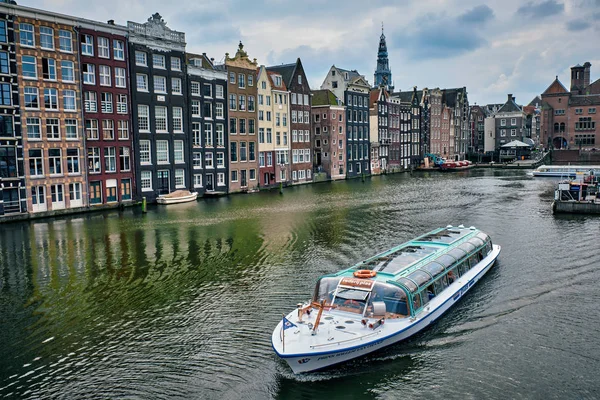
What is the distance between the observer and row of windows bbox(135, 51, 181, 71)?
212 feet

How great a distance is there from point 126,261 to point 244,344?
54.9 ft

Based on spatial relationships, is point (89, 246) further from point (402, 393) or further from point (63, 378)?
point (402, 393)

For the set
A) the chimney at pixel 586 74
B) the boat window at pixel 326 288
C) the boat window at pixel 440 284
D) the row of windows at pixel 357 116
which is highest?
the chimney at pixel 586 74

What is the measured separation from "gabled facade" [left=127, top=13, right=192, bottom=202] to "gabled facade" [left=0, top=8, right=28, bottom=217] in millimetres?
14235

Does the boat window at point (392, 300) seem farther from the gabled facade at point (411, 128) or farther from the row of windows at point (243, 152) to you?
the gabled facade at point (411, 128)

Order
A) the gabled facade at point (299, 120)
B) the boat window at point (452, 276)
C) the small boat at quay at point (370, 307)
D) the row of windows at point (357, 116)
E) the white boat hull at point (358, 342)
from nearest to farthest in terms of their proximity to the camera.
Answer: the white boat hull at point (358, 342)
the small boat at quay at point (370, 307)
the boat window at point (452, 276)
the gabled facade at point (299, 120)
the row of windows at point (357, 116)

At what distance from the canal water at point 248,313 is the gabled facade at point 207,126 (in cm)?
2417

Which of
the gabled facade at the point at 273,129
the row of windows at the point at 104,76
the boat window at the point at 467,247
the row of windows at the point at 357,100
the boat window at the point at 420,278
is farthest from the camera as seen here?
the row of windows at the point at 357,100

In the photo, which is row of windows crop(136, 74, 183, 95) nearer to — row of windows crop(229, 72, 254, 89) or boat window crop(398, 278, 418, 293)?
row of windows crop(229, 72, 254, 89)

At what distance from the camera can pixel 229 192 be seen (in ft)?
253

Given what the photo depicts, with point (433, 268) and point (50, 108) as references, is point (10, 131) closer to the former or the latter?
point (50, 108)

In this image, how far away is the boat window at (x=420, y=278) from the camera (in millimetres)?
22625

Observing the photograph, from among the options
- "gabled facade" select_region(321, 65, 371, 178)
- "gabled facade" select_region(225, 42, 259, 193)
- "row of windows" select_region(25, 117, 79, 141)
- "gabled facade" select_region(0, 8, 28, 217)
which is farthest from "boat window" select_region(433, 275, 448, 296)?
"gabled facade" select_region(321, 65, 371, 178)

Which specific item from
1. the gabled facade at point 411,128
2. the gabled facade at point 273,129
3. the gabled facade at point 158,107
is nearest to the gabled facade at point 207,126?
the gabled facade at point 158,107
